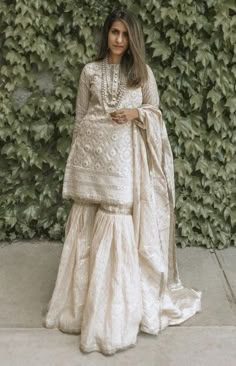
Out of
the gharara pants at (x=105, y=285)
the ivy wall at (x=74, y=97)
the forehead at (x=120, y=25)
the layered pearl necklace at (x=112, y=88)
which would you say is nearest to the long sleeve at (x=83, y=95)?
the layered pearl necklace at (x=112, y=88)

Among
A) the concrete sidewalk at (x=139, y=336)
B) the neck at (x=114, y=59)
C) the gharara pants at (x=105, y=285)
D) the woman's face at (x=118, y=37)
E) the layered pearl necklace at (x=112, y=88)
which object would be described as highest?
the woman's face at (x=118, y=37)

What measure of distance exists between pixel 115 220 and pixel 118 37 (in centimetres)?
92

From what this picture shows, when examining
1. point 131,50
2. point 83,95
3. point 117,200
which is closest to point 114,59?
point 131,50

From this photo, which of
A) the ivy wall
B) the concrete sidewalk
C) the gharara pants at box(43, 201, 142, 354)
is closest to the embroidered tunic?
the gharara pants at box(43, 201, 142, 354)

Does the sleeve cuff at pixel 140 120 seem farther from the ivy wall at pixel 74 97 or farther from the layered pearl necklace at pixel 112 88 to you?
the ivy wall at pixel 74 97

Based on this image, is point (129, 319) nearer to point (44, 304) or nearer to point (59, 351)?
point (59, 351)

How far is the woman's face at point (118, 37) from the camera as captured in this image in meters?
2.35

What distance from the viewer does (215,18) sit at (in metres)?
3.49

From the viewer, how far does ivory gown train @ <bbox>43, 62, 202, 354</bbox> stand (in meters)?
2.46

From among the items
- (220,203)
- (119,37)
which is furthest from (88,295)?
(220,203)

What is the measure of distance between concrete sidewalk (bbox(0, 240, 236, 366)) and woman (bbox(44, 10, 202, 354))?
0.08m

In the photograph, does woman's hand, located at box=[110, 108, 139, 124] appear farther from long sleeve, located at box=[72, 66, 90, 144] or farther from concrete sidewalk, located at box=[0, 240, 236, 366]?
concrete sidewalk, located at box=[0, 240, 236, 366]

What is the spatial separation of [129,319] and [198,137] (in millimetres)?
1693

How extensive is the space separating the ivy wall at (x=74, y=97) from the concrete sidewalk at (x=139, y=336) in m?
0.37
